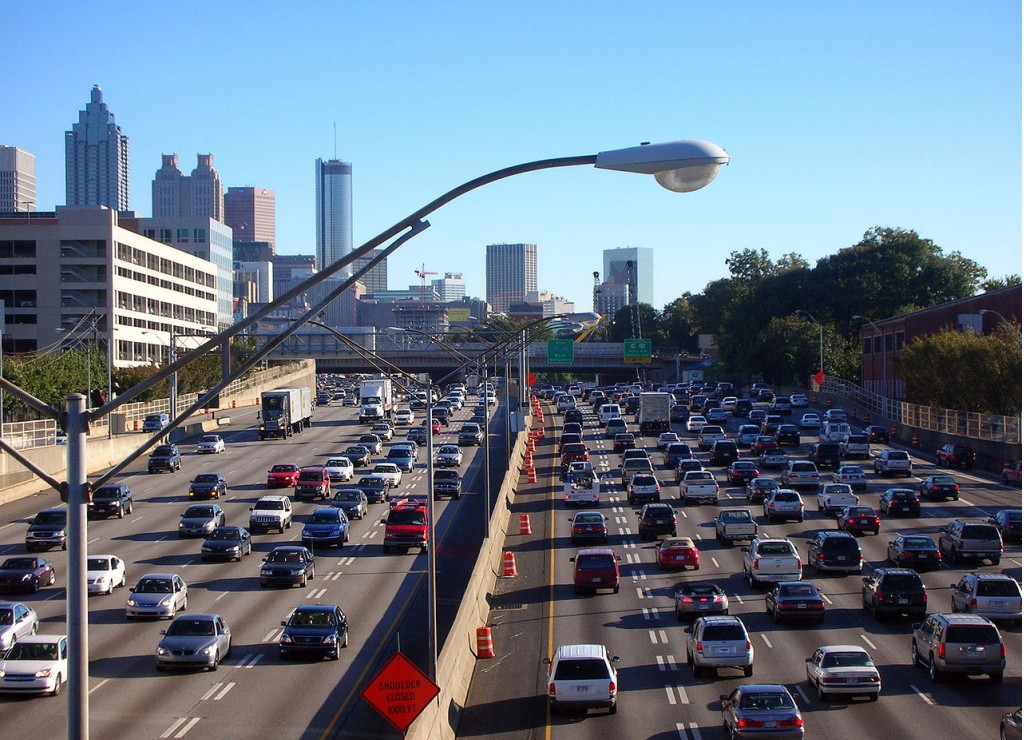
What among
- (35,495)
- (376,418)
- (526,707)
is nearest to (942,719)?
(526,707)

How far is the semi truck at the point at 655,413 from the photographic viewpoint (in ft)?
301

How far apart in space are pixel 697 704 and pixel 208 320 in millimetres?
127824

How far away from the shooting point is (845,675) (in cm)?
2403

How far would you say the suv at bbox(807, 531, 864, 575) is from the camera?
3875 centimetres

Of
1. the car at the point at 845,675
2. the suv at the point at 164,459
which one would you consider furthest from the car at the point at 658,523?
the suv at the point at 164,459

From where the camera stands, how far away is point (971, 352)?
75062mm

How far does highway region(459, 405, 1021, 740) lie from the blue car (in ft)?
22.4

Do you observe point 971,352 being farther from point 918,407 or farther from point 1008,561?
point 1008,561

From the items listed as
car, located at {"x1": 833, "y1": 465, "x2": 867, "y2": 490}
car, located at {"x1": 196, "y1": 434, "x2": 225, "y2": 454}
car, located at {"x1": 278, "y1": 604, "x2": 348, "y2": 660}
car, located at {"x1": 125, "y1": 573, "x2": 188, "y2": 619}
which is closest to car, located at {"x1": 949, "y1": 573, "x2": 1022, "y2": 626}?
car, located at {"x1": 278, "y1": 604, "x2": 348, "y2": 660}

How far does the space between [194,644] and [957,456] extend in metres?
50.8

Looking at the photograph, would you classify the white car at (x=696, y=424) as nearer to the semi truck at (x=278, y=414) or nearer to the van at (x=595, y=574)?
the semi truck at (x=278, y=414)

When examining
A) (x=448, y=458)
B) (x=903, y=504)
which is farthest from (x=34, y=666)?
(x=448, y=458)

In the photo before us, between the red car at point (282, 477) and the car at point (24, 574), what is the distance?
83.5ft

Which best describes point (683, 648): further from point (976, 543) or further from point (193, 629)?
point (976, 543)
